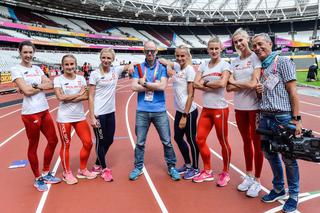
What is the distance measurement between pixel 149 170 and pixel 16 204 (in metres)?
1.94

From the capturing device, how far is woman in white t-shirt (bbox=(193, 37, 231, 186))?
11.0ft

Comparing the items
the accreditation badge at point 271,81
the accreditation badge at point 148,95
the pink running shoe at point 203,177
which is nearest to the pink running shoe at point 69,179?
the accreditation badge at point 148,95

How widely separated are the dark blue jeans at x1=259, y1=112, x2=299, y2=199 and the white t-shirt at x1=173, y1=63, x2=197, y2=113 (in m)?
1.14

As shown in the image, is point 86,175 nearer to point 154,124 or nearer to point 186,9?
point 154,124

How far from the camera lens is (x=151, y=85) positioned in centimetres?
354

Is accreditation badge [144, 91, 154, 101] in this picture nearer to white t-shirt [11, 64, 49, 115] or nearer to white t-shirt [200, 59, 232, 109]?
white t-shirt [200, 59, 232, 109]

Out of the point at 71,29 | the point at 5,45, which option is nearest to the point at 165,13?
the point at 71,29

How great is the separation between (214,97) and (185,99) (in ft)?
1.52

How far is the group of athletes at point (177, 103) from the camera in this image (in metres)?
3.06

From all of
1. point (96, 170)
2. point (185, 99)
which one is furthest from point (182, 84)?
point (96, 170)

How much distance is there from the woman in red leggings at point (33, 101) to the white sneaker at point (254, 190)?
278 cm

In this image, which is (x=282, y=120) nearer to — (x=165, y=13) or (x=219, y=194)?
(x=219, y=194)

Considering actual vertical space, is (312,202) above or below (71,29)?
below

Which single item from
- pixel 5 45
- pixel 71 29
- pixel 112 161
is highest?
pixel 71 29
